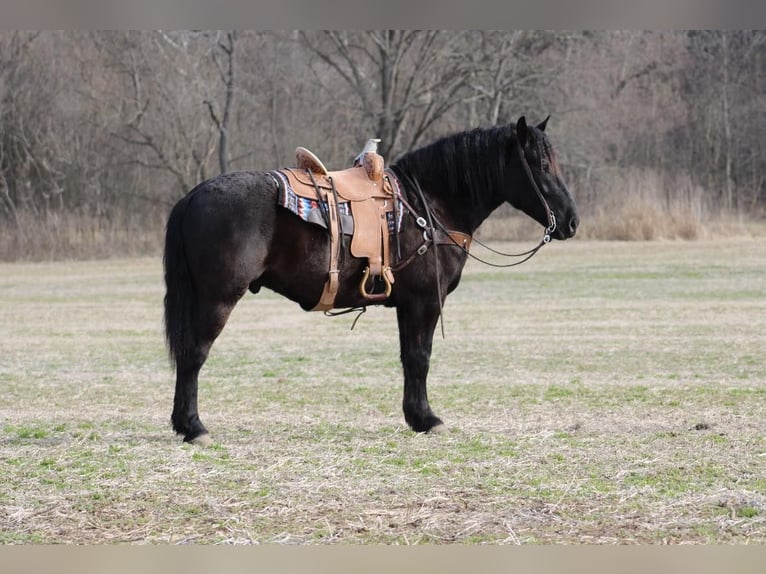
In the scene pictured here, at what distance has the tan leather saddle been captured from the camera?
710 cm

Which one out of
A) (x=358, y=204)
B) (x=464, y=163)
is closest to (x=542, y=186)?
(x=464, y=163)

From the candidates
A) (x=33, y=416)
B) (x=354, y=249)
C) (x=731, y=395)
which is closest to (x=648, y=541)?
(x=354, y=249)

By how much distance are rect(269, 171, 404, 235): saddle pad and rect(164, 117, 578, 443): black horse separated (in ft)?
0.21

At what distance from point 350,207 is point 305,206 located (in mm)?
350

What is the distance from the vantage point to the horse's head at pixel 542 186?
24.3ft

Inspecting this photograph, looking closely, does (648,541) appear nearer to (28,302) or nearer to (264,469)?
(264,469)

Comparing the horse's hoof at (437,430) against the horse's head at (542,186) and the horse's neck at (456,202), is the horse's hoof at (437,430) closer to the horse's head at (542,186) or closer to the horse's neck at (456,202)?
the horse's neck at (456,202)

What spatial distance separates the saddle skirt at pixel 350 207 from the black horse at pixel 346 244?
71mm

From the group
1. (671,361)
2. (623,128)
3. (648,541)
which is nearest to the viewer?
(648,541)

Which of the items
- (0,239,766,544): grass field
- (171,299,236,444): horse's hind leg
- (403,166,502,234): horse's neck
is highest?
(403,166,502,234): horse's neck

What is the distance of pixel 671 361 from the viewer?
39.3ft

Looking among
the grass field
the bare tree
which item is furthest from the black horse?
the bare tree

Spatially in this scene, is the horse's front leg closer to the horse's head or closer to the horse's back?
the horse's head

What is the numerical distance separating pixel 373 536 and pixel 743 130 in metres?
37.4
